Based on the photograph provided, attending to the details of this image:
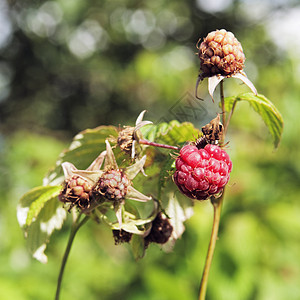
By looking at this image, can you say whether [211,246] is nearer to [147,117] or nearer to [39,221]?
[39,221]

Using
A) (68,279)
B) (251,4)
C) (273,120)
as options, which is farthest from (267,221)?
(251,4)

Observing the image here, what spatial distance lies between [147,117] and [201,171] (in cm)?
299

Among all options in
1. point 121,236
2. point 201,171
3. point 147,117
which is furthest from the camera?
point 147,117

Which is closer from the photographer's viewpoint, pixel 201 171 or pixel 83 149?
pixel 201 171

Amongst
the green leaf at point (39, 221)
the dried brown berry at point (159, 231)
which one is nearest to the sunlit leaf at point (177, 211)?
the dried brown berry at point (159, 231)

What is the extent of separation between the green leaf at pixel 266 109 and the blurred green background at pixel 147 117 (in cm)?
14

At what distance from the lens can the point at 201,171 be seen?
25.7 inches

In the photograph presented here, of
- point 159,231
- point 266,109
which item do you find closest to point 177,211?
point 159,231

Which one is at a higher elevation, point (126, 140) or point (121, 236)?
point (126, 140)

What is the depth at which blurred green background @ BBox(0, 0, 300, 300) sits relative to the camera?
7.16 feet

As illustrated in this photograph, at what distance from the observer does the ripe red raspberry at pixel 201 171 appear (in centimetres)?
65

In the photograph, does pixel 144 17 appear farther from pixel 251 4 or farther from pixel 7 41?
pixel 7 41

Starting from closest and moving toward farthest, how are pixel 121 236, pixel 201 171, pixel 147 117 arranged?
1. pixel 201 171
2. pixel 121 236
3. pixel 147 117

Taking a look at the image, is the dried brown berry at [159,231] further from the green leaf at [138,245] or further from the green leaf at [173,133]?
the green leaf at [173,133]
